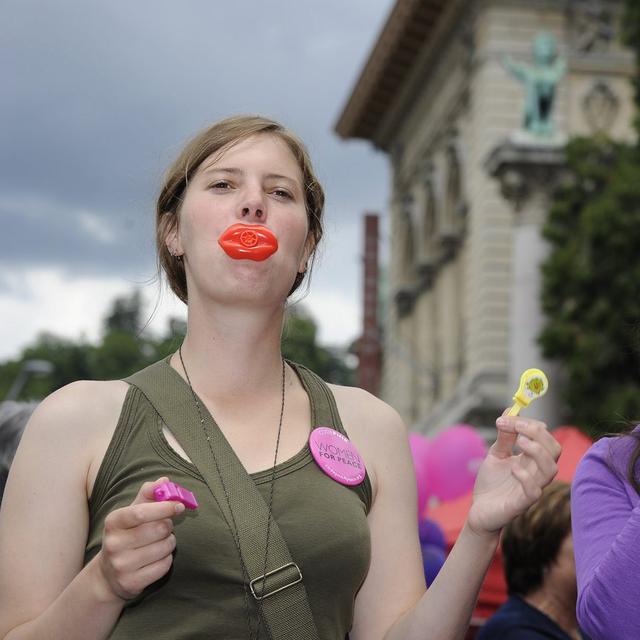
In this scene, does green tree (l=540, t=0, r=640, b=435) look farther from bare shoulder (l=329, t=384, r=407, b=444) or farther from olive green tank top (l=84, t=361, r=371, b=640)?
olive green tank top (l=84, t=361, r=371, b=640)

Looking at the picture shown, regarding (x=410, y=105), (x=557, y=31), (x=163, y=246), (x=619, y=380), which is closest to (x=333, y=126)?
(x=410, y=105)

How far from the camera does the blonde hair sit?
2.95m

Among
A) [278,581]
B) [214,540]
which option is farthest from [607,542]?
[214,540]

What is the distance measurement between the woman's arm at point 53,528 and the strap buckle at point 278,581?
239mm

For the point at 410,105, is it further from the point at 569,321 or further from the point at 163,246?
the point at 163,246

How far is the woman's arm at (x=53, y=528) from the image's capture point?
2539mm

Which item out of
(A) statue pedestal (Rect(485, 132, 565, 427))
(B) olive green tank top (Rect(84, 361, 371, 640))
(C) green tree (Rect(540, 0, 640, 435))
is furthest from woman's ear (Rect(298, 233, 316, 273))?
(A) statue pedestal (Rect(485, 132, 565, 427))

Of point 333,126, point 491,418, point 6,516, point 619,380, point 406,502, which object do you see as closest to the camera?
point 6,516

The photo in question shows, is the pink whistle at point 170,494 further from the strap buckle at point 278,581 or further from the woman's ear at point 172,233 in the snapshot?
the woman's ear at point 172,233

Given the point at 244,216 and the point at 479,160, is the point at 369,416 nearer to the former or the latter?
the point at 244,216

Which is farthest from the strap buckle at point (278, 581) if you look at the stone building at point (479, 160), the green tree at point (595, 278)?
the stone building at point (479, 160)

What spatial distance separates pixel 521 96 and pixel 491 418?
6371 millimetres

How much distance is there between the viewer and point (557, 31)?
92.1ft

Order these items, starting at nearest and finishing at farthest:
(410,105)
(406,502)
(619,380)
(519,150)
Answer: (406,502) < (619,380) < (519,150) < (410,105)
